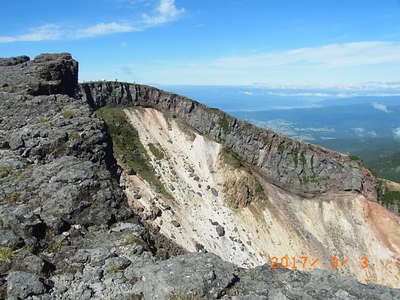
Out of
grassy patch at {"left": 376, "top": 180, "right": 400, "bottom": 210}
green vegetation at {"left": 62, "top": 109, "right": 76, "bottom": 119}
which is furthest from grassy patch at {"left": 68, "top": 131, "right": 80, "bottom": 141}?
grassy patch at {"left": 376, "top": 180, "right": 400, "bottom": 210}

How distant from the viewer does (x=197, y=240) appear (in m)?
36.5

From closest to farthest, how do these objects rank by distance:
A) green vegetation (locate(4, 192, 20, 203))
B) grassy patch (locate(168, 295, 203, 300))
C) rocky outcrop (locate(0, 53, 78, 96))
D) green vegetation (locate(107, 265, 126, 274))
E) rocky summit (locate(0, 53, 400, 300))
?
grassy patch (locate(168, 295, 203, 300))
rocky summit (locate(0, 53, 400, 300))
green vegetation (locate(107, 265, 126, 274))
green vegetation (locate(4, 192, 20, 203))
rocky outcrop (locate(0, 53, 78, 96))

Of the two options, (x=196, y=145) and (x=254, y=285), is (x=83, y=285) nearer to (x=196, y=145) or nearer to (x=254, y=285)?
(x=254, y=285)

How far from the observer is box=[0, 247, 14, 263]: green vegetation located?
314 inches

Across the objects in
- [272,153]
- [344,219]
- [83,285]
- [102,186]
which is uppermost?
[102,186]

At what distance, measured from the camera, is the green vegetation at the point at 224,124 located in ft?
174

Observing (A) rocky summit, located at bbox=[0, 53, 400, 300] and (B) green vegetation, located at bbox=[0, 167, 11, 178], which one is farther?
(B) green vegetation, located at bbox=[0, 167, 11, 178]

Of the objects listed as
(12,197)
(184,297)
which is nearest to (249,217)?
(12,197)

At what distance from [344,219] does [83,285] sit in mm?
45288

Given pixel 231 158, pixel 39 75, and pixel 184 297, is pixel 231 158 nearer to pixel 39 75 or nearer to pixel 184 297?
pixel 39 75

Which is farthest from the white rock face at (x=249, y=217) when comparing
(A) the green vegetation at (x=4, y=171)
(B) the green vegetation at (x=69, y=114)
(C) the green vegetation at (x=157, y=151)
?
(A) the green vegetation at (x=4, y=171)

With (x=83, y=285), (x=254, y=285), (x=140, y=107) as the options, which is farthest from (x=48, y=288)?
(x=140, y=107)
